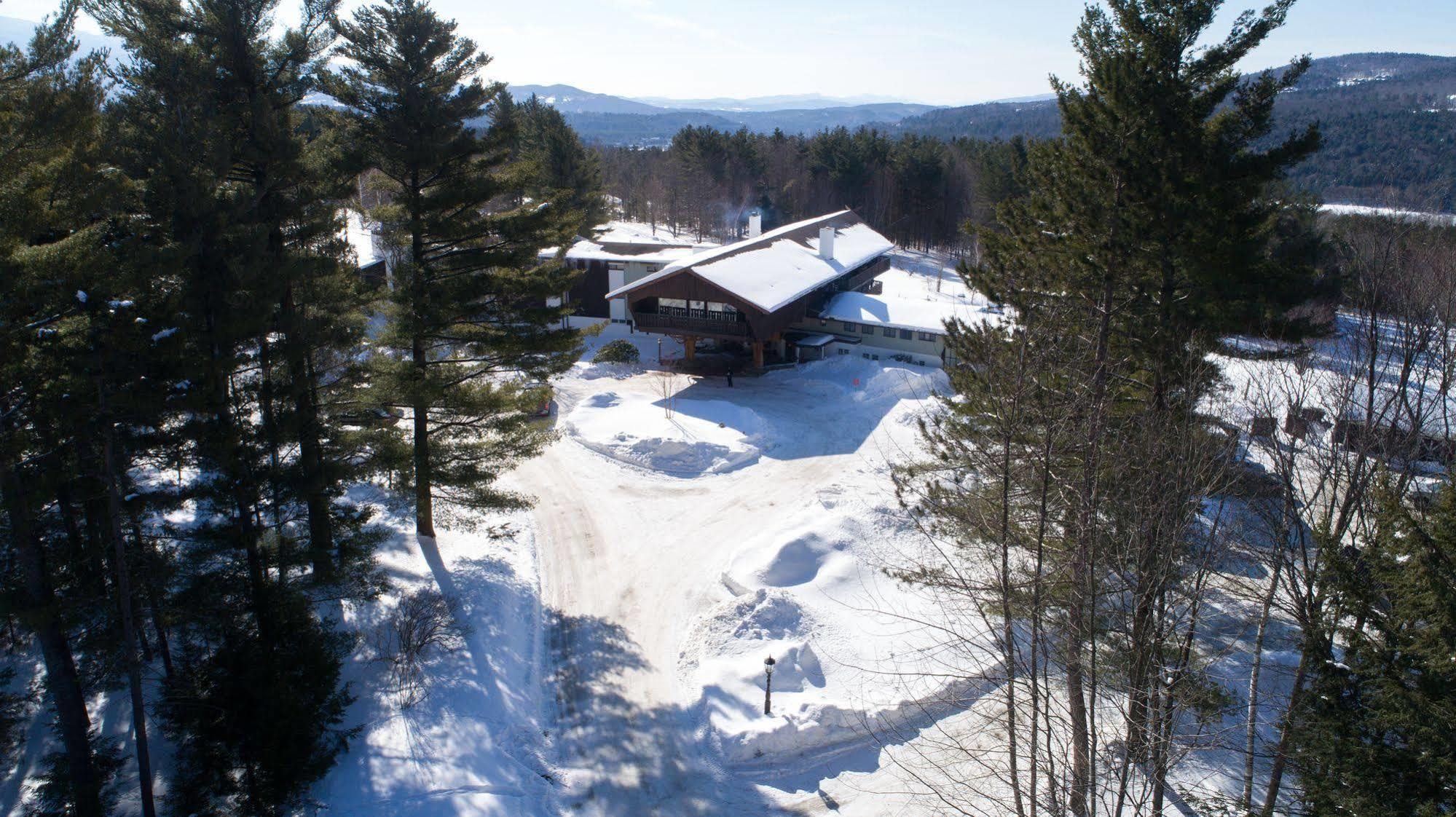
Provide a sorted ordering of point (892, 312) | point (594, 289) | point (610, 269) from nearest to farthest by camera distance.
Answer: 1. point (892, 312)
2. point (610, 269)
3. point (594, 289)

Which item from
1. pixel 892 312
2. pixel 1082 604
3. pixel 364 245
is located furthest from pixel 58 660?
pixel 364 245

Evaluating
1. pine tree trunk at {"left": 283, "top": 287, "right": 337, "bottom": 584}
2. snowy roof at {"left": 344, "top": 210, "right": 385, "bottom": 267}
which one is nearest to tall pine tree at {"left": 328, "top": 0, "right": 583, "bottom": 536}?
pine tree trunk at {"left": 283, "top": 287, "right": 337, "bottom": 584}

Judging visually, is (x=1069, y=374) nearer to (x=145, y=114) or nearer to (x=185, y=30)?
(x=145, y=114)

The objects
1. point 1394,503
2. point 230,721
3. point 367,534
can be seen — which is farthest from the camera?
point 367,534

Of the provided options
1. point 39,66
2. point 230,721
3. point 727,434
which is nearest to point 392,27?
point 39,66

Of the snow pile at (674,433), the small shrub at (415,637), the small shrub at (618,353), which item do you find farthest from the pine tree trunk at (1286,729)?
the small shrub at (618,353)

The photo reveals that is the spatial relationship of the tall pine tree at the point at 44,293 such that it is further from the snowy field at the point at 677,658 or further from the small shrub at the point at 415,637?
the small shrub at the point at 415,637

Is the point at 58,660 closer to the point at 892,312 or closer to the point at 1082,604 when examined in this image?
the point at 1082,604
